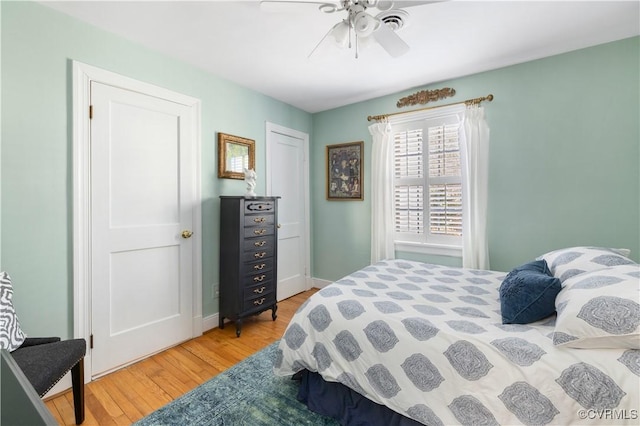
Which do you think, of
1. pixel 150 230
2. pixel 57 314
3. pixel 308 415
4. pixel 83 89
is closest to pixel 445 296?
pixel 308 415

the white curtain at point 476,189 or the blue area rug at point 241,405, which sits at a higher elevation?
the white curtain at point 476,189

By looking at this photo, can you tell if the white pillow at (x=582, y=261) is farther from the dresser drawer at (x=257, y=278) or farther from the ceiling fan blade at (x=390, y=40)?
the dresser drawer at (x=257, y=278)

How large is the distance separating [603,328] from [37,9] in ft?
11.3

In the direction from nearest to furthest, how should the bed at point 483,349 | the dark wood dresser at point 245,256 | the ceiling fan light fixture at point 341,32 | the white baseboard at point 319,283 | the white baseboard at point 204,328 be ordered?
the bed at point 483,349 < the ceiling fan light fixture at point 341,32 < the white baseboard at point 204,328 < the dark wood dresser at point 245,256 < the white baseboard at point 319,283

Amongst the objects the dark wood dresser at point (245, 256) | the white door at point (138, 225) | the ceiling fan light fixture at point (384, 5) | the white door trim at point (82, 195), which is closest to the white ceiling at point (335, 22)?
the ceiling fan light fixture at point (384, 5)

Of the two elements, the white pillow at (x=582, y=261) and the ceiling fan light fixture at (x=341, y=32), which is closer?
the white pillow at (x=582, y=261)

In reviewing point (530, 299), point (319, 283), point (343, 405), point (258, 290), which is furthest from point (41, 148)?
point (319, 283)

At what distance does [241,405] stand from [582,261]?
2183 millimetres

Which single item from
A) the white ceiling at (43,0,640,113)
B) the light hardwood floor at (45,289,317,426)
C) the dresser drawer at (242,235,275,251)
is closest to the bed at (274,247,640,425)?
the light hardwood floor at (45,289,317,426)

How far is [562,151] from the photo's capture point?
242cm

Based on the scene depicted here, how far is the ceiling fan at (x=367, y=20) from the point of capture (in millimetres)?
1616

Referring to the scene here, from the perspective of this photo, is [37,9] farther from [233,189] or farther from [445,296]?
[445,296]

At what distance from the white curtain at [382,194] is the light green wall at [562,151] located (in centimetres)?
64

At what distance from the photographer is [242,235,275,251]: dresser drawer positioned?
8.85ft
